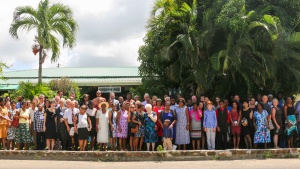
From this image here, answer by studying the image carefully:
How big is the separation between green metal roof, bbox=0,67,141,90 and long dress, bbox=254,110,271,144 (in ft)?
46.9

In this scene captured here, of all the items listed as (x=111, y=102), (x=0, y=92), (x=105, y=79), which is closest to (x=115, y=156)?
(x=111, y=102)

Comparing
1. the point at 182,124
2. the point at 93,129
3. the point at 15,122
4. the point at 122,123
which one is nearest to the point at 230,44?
the point at 182,124

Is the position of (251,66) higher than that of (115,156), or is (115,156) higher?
(251,66)

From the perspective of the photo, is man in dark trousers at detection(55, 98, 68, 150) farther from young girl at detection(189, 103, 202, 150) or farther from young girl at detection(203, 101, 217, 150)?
young girl at detection(203, 101, 217, 150)

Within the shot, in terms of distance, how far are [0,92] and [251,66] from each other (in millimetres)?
18683

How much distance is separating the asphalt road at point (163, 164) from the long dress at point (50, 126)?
1551 millimetres

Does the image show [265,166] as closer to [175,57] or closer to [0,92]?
[175,57]

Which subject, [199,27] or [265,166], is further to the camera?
[199,27]

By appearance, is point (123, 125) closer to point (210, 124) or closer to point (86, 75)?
point (210, 124)

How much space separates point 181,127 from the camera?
12070mm

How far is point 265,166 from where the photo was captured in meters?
9.23

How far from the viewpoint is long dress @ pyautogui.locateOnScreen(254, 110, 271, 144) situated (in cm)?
1215

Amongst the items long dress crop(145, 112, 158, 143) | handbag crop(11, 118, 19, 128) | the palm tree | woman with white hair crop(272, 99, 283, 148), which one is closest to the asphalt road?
long dress crop(145, 112, 158, 143)

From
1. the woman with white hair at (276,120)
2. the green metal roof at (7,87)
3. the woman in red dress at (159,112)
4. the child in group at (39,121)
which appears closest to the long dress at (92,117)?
the child in group at (39,121)
